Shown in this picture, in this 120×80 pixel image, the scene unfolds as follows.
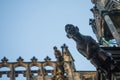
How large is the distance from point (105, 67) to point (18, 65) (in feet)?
43.0

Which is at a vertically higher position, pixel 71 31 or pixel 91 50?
pixel 71 31

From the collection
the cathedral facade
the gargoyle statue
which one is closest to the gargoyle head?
the gargoyle statue

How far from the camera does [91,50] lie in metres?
5.39

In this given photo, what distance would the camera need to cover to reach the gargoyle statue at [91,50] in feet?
17.4

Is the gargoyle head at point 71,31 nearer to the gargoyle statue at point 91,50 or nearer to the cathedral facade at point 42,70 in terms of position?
the gargoyle statue at point 91,50

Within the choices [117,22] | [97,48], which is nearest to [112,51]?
[97,48]

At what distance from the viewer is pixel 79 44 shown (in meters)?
5.39

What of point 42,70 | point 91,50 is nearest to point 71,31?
point 91,50

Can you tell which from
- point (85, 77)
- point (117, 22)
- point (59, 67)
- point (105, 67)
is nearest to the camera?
point (105, 67)

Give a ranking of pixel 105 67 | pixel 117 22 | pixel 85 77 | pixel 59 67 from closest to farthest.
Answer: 1. pixel 105 67
2. pixel 59 67
3. pixel 117 22
4. pixel 85 77

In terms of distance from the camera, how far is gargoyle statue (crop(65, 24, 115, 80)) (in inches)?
209

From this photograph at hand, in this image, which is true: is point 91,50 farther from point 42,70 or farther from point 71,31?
point 42,70

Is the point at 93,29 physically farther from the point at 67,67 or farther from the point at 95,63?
the point at 95,63

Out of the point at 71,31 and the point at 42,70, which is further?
the point at 42,70
